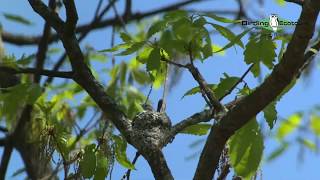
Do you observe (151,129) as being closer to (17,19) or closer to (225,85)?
(225,85)

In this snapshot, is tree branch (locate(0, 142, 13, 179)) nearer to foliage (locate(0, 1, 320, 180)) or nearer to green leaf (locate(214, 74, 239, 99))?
foliage (locate(0, 1, 320, 180))

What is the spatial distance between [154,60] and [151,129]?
0.49ft

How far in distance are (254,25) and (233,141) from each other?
0.83ft

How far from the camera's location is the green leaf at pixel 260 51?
1.28 m

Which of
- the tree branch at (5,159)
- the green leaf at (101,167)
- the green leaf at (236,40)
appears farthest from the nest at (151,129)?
the tree branch at (5,159)

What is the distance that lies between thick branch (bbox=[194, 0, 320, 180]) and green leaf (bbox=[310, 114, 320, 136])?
1.01 meters

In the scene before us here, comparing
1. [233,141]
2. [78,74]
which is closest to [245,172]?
[233,141]

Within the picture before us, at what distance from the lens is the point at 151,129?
1.36m

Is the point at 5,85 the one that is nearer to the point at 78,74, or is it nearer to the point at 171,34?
the point at 78,74

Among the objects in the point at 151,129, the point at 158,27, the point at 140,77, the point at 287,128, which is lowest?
the point at 151,129

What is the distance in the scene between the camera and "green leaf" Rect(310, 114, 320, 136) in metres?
2.15

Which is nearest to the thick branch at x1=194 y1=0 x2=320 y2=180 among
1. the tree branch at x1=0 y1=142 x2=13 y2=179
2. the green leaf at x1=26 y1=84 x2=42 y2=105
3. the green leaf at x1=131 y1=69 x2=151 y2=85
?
the green leaf at x1=26 y1=84 x2=42 y2=105

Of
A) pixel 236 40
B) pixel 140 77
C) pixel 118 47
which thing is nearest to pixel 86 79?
pixel 118 47

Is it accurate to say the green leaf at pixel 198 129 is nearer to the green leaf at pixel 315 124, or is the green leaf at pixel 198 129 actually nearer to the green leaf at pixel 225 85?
the green leaf at pixel 225 85
